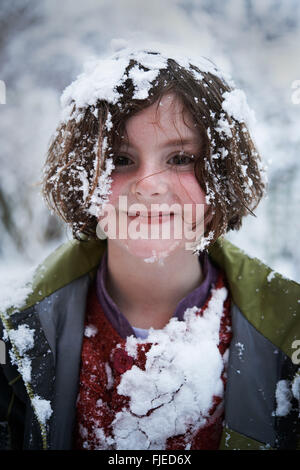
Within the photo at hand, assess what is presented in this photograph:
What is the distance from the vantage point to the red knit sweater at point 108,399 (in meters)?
1.14

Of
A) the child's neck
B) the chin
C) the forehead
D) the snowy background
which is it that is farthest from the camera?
the snowy background

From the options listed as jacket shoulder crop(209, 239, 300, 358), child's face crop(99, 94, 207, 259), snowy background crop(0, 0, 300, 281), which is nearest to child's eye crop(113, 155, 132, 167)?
child's face crop(99, 94, 207, 259)

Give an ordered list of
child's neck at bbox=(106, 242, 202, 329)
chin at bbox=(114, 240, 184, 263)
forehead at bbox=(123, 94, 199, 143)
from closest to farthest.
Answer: forehead at bbox=(123, 94, 199, 143) < chin at bbox=(114, 240, 184, 263) < child's neck at bbox=(106, 242, 202, 329)

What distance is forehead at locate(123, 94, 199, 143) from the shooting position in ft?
3.57

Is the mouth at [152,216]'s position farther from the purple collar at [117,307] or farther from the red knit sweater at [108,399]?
the red knit sweater at [108,399]

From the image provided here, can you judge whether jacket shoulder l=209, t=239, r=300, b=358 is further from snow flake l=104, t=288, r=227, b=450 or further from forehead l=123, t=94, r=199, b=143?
forehead l=123, t=94, r=199, b=143

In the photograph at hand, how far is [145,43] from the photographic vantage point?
1.25m

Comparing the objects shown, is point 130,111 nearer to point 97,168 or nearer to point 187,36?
point 97,168

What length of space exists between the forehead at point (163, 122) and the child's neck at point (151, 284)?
0.42 m

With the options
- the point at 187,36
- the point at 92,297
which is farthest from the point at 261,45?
the point at 92,297

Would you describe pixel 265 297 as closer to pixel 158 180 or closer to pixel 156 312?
pixel 156 312

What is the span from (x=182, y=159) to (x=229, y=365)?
0.71 meters

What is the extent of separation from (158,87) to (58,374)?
40.1 inches

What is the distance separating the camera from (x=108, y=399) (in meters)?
1.16
